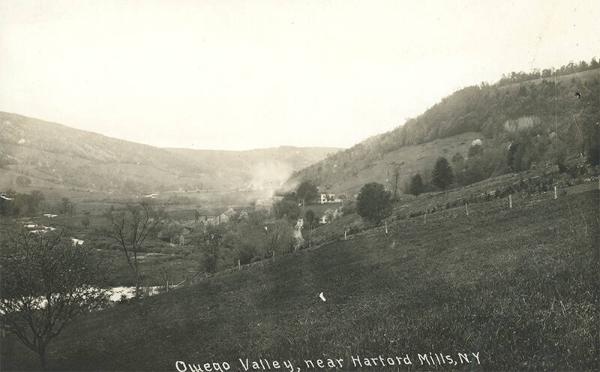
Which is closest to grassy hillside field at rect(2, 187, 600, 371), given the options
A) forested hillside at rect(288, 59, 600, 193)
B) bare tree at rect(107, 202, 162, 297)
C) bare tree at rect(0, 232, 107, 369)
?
bare tree at rect(0, 232, 107, 369)

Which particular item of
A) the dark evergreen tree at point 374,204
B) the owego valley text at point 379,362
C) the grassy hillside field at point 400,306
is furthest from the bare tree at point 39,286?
the dark evergreen tree at point 374,204

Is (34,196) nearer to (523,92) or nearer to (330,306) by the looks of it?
(330,306)

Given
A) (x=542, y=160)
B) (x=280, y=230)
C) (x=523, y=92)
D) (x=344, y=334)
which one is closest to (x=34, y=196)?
(x=280, y=230)

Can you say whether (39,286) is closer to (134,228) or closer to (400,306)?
(400,306)

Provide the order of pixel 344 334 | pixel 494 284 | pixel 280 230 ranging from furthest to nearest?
pixel 280 230
pixel 494 284
pixel 344 334

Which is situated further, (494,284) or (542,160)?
(542,160)

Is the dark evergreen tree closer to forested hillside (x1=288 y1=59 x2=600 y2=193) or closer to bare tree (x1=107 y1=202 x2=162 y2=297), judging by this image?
bare tree (x1=107 y1=202 x2=162 y2=297)

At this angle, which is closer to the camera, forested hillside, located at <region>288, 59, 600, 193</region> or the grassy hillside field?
the grassy hillside field

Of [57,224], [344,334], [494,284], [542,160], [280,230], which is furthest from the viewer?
[57,224]
